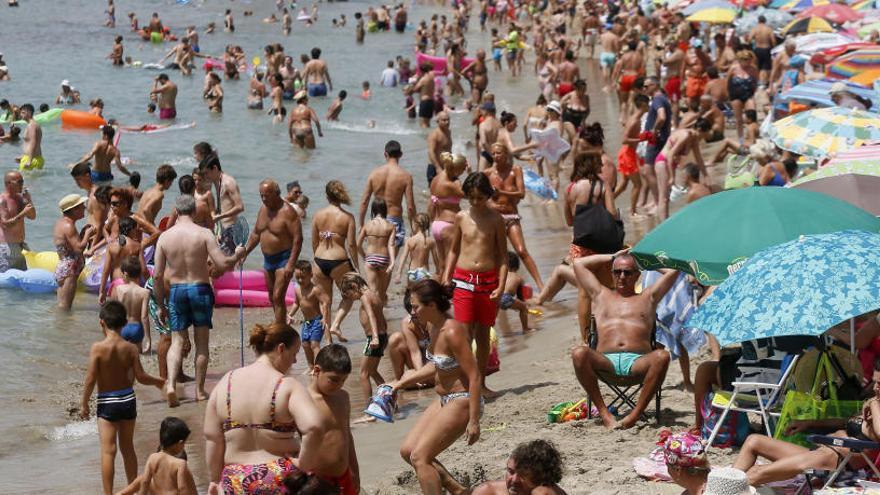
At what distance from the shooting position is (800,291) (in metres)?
5.43

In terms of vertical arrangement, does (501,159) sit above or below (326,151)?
above

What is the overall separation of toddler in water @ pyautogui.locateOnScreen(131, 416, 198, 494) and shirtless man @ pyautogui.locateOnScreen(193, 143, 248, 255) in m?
4.43

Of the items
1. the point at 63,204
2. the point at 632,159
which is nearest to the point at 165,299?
the point at 63,204

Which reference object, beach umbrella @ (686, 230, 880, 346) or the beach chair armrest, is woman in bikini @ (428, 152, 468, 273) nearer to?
beach umbrella @ (686, 230, 880, 346)

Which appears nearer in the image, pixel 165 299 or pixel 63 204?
pixel 165 299

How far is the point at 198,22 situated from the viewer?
4622 cm

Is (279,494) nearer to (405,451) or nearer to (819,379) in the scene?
(405,451)

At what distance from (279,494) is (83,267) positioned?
24.6 ft

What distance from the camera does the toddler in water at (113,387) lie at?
665 centimetres

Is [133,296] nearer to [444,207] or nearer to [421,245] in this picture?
[421,245]

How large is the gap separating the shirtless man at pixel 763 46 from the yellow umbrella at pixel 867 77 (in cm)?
693

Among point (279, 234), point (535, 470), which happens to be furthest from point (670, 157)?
point (535, 470)

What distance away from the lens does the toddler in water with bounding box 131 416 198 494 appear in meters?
5.84

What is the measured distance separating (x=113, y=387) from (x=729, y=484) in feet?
11.6
